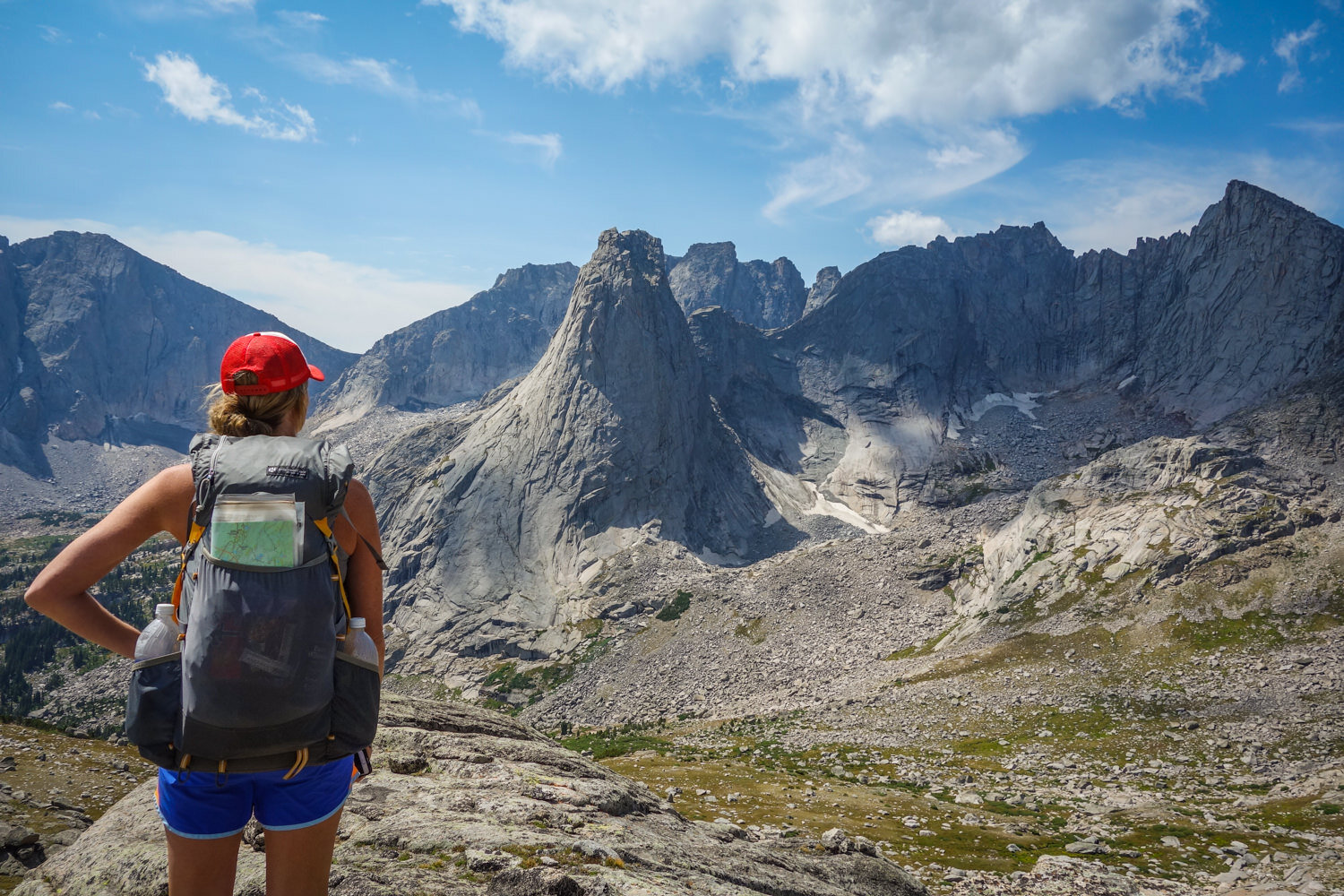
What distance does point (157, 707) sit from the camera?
4500 mm

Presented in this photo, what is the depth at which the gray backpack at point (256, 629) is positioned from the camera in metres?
4.27

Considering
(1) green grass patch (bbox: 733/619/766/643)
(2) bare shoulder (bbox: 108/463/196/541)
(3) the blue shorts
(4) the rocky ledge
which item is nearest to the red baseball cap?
(2) bare shoulder (bbox: 108/463/196/541)

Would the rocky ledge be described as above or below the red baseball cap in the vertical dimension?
below

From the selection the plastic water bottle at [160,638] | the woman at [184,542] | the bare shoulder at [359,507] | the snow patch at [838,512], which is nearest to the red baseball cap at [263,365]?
the woman at [184,542]

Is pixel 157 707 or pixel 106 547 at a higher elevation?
pixel 106 547

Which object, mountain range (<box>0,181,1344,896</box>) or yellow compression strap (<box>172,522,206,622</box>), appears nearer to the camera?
yellow compression strap (<box>172,522,206,622</box>)

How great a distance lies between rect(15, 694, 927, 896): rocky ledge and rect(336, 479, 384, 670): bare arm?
4617 millimetres

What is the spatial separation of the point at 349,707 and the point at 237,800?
3.19 ft

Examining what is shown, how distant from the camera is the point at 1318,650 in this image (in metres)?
51.1

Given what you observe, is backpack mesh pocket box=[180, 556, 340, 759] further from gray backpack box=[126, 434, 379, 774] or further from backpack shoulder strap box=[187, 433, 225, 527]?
backpack shoulder strap box=[187, 433, 225, 527]

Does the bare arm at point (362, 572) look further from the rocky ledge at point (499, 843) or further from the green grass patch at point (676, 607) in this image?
the green grass patch at point (676, 607)

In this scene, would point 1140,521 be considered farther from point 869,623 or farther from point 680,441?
point 680,441

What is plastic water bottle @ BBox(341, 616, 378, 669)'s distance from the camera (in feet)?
15.7

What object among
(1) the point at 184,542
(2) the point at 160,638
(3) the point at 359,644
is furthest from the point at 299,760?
Answer: (1) the point at 184,542
